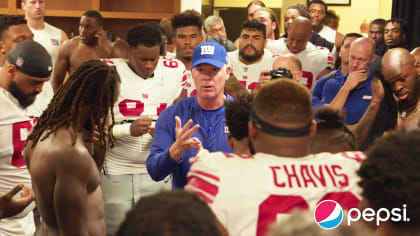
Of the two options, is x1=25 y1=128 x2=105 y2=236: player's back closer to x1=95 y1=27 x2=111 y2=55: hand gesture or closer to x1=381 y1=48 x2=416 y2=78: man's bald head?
x1=381 y1=48 x2=416 y2=78: man's bald head

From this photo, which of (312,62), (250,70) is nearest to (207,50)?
(250,70)

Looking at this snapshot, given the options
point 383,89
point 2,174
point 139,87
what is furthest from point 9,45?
point 383,89

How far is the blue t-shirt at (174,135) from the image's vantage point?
2.64 meters

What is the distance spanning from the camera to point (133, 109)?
3.80 metres

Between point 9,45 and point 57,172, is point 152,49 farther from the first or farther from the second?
point 57,172

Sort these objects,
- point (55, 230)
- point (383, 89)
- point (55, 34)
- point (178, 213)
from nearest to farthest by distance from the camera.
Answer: point (178, 213)
point (55, 230)
point (383, 89)
point (55, 34)

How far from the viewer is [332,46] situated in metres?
5.75

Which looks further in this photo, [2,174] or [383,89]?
[383,89]

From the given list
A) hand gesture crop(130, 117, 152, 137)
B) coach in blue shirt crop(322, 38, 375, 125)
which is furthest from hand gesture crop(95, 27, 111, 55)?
coach in blue shirt crop(322, 38, 375, 125)

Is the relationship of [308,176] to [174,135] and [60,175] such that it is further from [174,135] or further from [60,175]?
[174,135]

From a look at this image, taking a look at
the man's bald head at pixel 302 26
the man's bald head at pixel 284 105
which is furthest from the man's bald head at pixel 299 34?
the man's bald head at pixel 284 105

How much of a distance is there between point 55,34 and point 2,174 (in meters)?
3.11

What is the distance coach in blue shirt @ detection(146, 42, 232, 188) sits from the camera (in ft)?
8.65

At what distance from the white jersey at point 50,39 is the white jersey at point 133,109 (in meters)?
1.96
